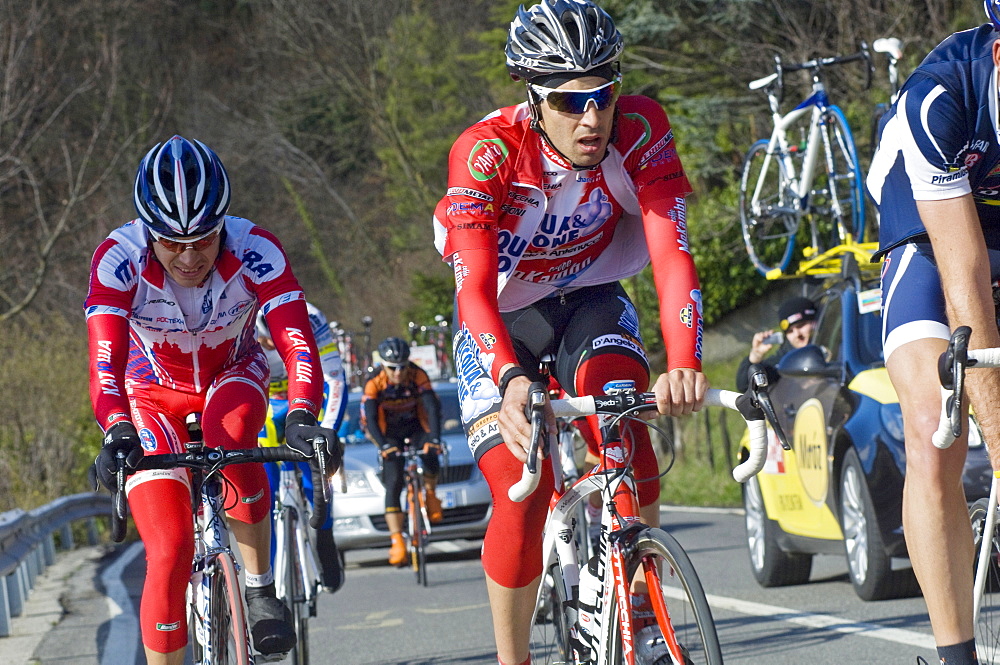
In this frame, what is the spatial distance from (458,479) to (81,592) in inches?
180

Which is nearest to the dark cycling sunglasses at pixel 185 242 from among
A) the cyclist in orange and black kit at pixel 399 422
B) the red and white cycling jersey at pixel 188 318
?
the red and white cycling jersey at pixel 188 318

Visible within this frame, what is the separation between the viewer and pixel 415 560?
1216cm

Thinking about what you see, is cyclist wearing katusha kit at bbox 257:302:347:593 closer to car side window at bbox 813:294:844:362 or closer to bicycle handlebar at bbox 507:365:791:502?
bicycle handlebar at bbox 507:365:791:502

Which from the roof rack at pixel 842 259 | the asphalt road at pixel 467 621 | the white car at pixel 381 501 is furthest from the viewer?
the white car at pixel 381 501

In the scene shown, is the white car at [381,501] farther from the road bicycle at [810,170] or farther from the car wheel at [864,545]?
the car wheel at [864,545]

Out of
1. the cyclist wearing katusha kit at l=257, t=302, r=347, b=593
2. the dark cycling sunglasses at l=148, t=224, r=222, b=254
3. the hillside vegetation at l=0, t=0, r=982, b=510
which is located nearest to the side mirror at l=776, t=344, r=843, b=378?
the cyclist wearing katusha kit at l=257, t=302, r=347, b=593

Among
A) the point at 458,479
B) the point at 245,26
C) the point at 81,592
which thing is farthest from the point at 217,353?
the point at 245,26

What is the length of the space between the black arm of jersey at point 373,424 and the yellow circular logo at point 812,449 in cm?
551

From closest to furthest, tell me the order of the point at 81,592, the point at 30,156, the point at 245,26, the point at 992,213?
the point at 992,213, the point at 81,592, the point at 30,156, the point at 245,26

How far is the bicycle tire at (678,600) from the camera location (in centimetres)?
342

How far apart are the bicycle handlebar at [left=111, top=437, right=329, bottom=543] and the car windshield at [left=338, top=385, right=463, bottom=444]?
34.8 feet

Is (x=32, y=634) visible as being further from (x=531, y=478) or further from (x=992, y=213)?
(x=992, y=213)

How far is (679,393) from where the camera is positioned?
12.2ft

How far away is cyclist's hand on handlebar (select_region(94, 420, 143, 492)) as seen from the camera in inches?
176
